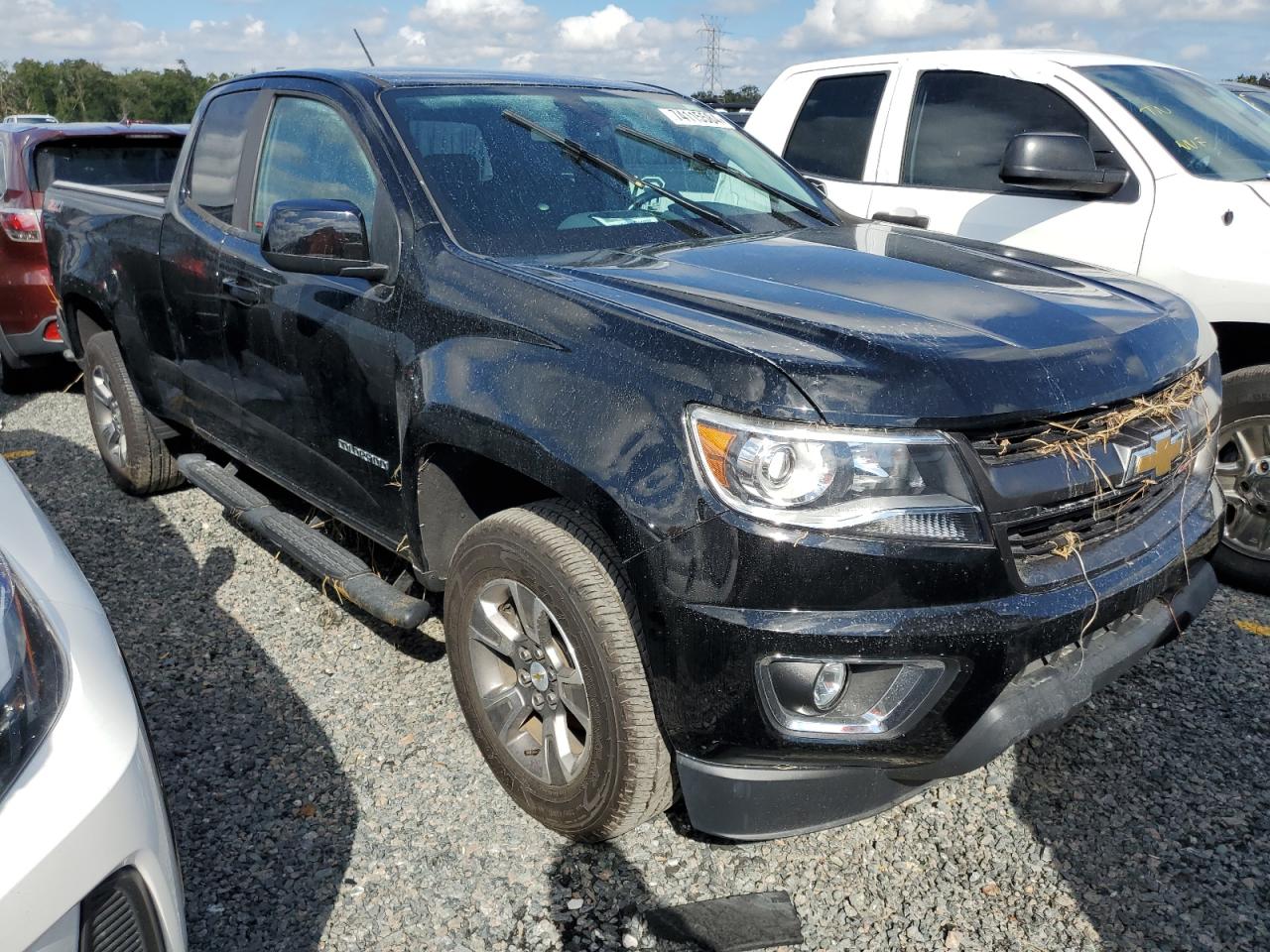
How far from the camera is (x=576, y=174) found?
3.15 metres

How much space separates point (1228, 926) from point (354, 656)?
262 centimetres

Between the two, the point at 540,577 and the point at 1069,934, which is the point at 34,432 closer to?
the point at 540,577

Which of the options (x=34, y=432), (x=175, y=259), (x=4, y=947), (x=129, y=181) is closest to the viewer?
(x=4, y=947)

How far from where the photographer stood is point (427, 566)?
116 inches

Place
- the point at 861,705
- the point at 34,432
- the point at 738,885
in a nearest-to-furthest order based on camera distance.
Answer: the point at 861,705
the point at 738,885
the point at 34,432

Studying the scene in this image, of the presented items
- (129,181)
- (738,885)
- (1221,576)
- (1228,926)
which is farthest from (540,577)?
(129,181)

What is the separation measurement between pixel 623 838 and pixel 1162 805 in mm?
1411

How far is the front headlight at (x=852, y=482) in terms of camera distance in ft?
6.54

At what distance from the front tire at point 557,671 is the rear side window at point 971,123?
126 inches

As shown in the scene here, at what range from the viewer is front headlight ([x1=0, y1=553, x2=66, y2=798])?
151cm

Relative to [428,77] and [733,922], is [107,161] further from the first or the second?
[733,922]

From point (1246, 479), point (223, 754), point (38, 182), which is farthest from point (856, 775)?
point (38, 182)

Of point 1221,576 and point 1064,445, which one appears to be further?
point 1221,576

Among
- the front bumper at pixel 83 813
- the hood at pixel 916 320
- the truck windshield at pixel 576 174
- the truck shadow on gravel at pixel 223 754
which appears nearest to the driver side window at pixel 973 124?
the truck windshield at pixel 576 174
